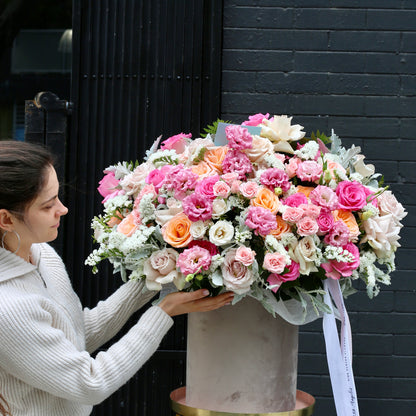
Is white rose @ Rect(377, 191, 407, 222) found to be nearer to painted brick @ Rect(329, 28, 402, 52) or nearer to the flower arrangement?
the flower arrangement

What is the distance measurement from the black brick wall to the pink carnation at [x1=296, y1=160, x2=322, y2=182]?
1336 mm

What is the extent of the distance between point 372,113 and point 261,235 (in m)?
1.61

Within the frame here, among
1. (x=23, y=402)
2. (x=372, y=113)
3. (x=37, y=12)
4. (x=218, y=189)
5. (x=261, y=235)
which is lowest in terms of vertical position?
(x=23, y=402)

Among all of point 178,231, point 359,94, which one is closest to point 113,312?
point 178,231

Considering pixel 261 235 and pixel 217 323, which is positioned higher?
pixel 261 235

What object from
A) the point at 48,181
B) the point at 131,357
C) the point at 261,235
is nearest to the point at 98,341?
the point at 131,357

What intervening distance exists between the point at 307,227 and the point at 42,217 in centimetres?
78

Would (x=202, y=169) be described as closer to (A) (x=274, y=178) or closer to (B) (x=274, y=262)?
(A) (x=274, y=178)

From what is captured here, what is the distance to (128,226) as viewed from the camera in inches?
79.9

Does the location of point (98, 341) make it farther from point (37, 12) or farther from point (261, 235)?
point (37, 12)

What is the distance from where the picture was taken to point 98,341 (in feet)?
7.94

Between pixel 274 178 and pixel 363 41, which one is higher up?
pixel 363 41

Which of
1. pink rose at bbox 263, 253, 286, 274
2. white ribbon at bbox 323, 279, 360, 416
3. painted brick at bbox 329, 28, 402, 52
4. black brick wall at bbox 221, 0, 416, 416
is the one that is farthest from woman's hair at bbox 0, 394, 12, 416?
painted brick at bbox 329, 28, 402, 52

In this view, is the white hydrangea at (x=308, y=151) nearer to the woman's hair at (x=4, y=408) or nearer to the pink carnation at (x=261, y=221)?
the pink carnation at (x=261, y=221)
